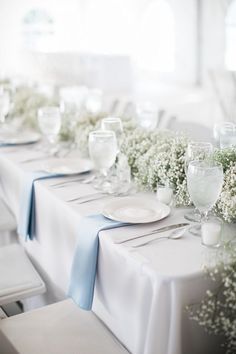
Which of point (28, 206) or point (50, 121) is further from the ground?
point (50, 121)

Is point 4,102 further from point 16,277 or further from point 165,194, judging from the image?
point 165,194

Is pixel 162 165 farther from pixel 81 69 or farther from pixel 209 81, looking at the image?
pixel 81 69

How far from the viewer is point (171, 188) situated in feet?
5.17

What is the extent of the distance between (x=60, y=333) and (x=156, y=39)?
5.97 meters

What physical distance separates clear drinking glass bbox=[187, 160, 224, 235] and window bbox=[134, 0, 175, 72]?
5329mm

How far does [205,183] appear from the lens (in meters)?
1.32

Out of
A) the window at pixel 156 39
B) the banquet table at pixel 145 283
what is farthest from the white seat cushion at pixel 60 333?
the window at pixel 156 39

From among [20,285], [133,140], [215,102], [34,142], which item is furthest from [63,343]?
[215,102]

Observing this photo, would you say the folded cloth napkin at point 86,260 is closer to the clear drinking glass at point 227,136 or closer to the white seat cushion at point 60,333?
the white seat cushion at point 60,333

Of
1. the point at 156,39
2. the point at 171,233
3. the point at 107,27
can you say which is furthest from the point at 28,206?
the point at 107,27

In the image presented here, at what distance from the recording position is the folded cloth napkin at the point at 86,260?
139 cm

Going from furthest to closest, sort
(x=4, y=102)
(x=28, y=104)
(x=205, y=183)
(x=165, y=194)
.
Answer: (x=28, y=104)
(x=4, y=102)
(x=165, y=194)
(x=205, y=183)

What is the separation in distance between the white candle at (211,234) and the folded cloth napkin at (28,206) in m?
0.80

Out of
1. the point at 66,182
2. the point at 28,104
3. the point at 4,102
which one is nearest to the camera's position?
the point at 66,182
